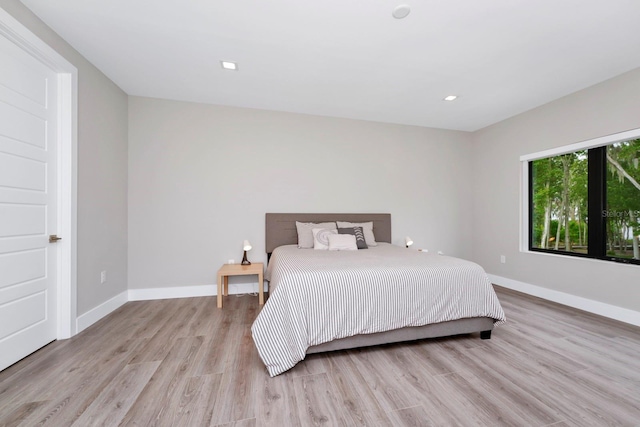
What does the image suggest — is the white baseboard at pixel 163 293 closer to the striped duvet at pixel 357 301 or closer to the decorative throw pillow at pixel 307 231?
the decorative throw pillow at pixel 307 231

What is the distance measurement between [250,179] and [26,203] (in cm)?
212

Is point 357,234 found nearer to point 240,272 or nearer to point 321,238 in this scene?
point 321,238

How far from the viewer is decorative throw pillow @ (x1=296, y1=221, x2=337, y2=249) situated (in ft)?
11.2

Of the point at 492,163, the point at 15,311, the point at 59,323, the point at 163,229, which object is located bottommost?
the point at 59,323

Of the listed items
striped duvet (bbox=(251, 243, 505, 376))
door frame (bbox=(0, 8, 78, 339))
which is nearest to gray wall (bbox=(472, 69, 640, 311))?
striped duvet (bbox=(251, 243, 505, 376))

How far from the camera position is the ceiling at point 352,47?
73.1 inches

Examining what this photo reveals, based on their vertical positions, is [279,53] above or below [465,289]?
above

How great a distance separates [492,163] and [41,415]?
5488 mm

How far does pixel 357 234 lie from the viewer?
11.5ft

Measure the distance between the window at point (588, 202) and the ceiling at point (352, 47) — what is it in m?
0.86

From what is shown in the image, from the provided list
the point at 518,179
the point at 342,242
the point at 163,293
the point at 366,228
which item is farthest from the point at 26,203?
the point at 518,179

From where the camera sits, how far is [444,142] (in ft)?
14.6

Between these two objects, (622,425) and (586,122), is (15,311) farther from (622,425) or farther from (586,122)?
(586,122)

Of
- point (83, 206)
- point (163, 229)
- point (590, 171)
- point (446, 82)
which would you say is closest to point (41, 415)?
point (83, 206)
